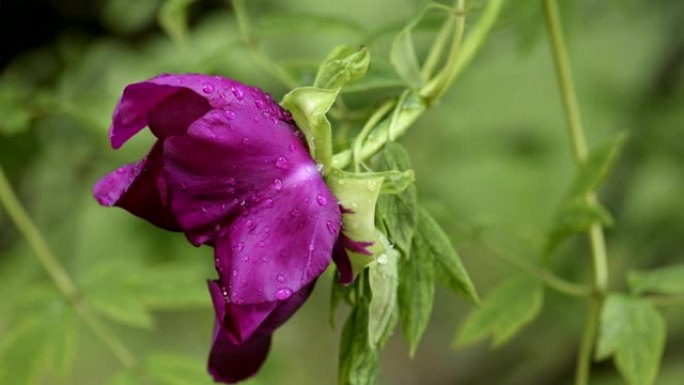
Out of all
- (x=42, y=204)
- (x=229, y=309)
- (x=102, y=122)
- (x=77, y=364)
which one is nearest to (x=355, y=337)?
(x=229, y=309)

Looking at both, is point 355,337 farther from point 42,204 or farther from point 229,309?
point 42,204

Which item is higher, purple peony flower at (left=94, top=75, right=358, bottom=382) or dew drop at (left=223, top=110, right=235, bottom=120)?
dew drop at (left=223, top=110, right=235, bottom=120)

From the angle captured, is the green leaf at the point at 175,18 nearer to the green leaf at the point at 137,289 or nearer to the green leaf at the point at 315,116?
the green leaf at the point at 137,289

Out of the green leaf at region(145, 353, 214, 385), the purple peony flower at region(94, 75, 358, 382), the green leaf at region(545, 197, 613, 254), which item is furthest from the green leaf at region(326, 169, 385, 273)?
the green leaf at region(145, 353, 214, 385)

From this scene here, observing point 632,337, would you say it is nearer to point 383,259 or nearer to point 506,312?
point 506,312

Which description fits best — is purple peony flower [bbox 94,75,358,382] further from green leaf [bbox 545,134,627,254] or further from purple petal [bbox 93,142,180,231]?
green leaf [bbox 545,134,627,254]

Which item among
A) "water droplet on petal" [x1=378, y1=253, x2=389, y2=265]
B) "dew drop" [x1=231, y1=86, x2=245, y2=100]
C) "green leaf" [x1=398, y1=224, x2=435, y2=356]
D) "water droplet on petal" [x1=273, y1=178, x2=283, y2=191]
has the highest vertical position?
"dew drop" [x1=231, y1=86, x2=245, y2=100]
